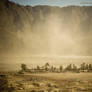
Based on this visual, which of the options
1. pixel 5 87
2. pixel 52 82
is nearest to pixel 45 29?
pixel 52 82

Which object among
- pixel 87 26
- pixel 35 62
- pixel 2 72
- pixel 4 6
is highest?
pixel 4 6

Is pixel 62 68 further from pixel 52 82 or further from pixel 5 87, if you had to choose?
pixel 5 87

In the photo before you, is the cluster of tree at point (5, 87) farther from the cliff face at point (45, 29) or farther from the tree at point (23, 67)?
the cliff face at point (45, 29)

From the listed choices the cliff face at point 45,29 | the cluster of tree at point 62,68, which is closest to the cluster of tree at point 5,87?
the cluster of tree at point 62,68

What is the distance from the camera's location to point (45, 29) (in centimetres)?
650

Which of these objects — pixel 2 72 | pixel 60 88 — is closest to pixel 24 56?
pixel 2 72

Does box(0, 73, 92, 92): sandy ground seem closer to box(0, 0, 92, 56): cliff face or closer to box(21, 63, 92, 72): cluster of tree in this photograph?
box(21, 63, 92, 72): cluster of tree

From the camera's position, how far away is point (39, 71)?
626 cm

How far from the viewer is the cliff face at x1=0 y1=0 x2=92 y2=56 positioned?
6355mm

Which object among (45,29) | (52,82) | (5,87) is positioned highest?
(45,29)

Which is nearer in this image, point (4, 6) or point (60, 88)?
point (60, 88)

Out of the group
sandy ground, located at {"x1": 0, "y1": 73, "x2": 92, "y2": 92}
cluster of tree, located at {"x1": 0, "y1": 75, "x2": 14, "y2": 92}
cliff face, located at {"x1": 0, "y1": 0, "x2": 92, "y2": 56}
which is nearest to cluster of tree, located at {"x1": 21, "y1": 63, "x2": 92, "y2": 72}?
sandy ground, located at {"x1": 0, "y1": 73, "x2": 92, "y2": 92}

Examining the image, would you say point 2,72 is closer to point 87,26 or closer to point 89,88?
point 89,88

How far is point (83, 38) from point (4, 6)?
3414mm
